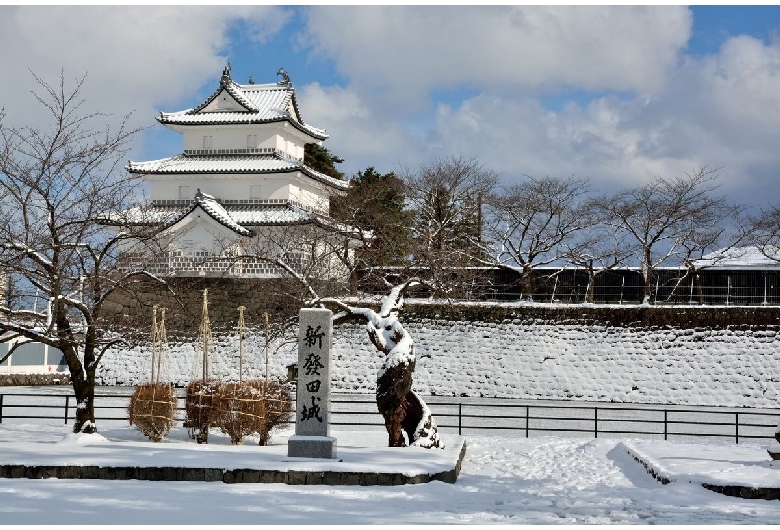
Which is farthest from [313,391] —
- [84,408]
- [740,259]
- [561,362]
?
[740,259]

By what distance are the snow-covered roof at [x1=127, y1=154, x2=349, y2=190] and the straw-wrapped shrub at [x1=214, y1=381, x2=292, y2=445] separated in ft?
60.3

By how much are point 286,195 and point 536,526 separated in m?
25.5

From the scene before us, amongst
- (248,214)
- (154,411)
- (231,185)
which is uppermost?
(231,185)

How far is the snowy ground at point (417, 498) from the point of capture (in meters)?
8.48

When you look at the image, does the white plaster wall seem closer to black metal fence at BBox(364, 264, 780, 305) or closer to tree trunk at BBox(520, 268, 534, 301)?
black metal fence at BBox(364, 264, 780, 305)

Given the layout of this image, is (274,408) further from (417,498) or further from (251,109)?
(251,109)

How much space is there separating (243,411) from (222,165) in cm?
2020

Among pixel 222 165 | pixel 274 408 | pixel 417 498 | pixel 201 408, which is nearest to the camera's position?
pixel 417 498

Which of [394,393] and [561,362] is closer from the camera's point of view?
[394,393]

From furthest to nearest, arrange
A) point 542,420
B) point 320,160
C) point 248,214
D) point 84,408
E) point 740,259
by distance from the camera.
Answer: point 320,160, point 740,259, point 248,214, point 542,420, point 84,408

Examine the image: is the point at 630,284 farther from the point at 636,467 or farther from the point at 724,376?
the point at 636,467

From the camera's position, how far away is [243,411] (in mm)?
13961

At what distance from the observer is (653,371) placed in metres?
26.5

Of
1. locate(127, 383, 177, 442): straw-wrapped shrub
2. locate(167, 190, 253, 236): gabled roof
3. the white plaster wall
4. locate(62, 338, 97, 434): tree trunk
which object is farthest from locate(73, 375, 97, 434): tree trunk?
the white plaster wall
